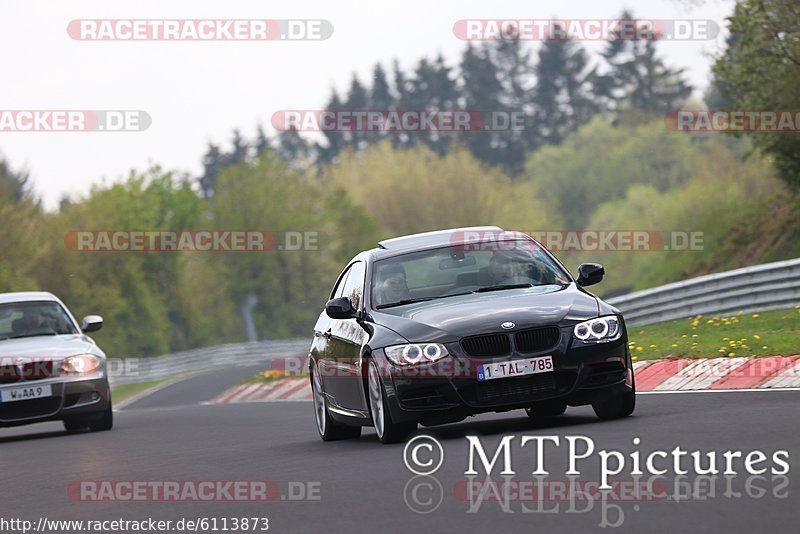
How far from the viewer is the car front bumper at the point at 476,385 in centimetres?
1116

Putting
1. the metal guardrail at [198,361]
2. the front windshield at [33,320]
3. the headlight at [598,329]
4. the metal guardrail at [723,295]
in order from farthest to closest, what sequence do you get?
the metal guardrail at [198,361] < the metal guardrail at [723,295] < the front windshield at [33,320] < the headlight at [598,329]

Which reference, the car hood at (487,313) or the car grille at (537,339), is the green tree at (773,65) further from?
the car grille at (537,339)

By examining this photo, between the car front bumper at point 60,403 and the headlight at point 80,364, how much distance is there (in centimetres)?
10

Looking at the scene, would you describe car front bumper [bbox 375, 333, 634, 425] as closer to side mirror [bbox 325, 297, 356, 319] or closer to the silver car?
side mirror [bbox 325, 297, 356, 319]

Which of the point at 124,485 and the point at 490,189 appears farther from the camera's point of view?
the point at 490,189

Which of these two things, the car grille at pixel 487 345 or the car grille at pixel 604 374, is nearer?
the car grille at pixel 487 345

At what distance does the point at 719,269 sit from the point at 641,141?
2756 inches

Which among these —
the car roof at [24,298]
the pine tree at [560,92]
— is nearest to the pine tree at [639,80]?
the pine tree at [560,92]

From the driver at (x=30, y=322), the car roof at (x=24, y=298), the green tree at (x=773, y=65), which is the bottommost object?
the driver at (x=30, y=322)

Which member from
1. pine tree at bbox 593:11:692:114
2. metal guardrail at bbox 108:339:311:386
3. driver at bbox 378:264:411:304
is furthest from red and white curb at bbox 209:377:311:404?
pine tree at bbox 593:11:692:114

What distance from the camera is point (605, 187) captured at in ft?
358

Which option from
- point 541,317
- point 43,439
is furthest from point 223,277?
point 541,317

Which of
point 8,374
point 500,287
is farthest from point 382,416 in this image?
point 8,374

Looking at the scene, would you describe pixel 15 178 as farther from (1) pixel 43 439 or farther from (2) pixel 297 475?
(2) pixel 297 475
